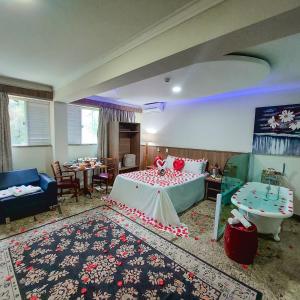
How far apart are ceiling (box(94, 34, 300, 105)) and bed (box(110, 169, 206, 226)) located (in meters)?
1.81

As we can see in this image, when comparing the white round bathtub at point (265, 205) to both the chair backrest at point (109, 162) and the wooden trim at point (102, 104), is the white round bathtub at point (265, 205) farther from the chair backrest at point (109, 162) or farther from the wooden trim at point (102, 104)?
the wooden trim at point (102, 104)

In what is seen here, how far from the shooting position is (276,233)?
269cm

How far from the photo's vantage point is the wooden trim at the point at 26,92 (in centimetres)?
348

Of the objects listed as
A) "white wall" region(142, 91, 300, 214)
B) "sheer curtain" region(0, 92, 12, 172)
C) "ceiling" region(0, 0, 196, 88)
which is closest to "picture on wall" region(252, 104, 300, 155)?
"white wall" region(142, 91, 300, 214)

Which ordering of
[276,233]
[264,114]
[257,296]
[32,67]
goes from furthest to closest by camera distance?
[264,114]
[32,67]
[276,233]
[257,296]

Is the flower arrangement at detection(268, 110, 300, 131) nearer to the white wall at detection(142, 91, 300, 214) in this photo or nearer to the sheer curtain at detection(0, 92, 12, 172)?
the white wall at detection(142, 91, 300, 214)

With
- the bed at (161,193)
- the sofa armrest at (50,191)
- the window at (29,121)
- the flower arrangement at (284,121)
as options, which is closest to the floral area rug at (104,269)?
the bed at (161,193)

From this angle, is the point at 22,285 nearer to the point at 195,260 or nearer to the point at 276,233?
the point at 195,260

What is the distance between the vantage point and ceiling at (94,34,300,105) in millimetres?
2053

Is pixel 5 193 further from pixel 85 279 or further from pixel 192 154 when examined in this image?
pixel 192 154

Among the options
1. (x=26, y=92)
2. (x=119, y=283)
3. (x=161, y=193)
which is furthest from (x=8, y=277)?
(x=26, y=92)

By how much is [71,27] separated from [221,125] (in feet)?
12.3

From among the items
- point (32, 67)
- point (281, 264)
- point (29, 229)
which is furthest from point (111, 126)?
point (281, 264)

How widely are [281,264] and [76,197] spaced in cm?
367
